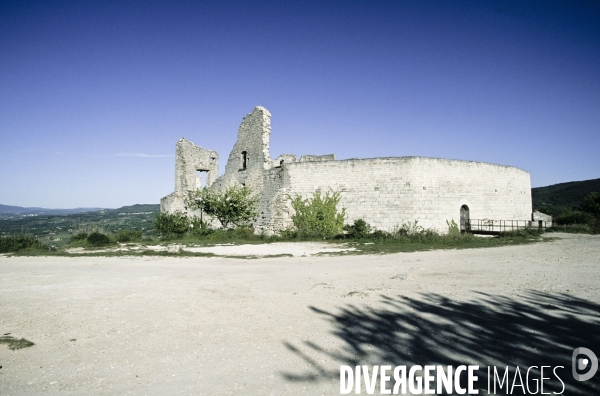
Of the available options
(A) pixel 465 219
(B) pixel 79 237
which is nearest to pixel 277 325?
(B) pixel 79 237

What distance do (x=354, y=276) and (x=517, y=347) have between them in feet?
13.0

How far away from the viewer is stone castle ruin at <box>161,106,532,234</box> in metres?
18.0

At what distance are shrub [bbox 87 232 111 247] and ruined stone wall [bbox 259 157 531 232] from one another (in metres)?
8.08

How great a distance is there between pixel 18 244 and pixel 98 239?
9.33ft

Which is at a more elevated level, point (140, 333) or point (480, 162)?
point (480, 162)

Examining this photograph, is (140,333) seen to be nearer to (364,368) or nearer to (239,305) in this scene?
(239,305)

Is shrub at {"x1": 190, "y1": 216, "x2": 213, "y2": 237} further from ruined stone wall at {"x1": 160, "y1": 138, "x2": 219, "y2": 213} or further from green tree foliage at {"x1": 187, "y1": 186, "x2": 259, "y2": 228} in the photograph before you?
ruined stone wall at {"x1": 160, "y1": 138, "x2": 219, "y2": 213}

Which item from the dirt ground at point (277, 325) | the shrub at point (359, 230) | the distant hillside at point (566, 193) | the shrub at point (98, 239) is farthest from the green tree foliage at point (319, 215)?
the distant hillside at point (566, 193)

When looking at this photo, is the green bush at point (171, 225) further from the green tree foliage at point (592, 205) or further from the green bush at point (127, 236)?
the green tree foliage at point (592, 205)

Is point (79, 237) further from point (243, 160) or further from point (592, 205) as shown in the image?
point (592, 205)

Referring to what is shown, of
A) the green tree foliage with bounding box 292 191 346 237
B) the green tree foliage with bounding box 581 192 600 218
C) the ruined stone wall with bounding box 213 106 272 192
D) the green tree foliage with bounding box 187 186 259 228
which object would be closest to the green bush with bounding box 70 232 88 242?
the green tree foliage with bounding box 187 186 259 228

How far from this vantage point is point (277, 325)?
443 cm

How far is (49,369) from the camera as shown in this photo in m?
3.33

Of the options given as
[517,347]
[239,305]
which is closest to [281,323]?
[239,305]
